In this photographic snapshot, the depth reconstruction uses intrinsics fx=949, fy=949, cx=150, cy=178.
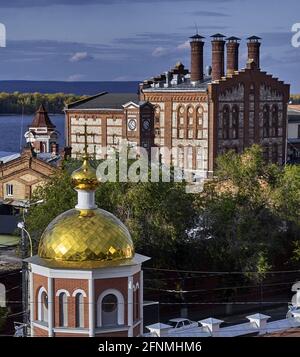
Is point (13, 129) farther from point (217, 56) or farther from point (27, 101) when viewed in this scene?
point (217, 56)

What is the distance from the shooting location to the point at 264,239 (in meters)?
30.3

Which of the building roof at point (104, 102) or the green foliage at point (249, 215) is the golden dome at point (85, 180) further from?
the building roof at point (104, 102)

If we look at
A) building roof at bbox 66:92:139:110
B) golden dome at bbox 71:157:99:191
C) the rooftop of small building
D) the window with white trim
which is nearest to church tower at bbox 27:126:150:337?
golden dome at bbox 71:157:99:191

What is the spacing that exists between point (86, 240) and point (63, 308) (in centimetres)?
121

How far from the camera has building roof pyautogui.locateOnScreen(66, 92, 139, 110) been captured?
52.3 m

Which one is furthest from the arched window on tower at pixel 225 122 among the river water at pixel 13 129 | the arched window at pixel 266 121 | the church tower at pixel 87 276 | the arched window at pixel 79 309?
the river water at pixel 13 129

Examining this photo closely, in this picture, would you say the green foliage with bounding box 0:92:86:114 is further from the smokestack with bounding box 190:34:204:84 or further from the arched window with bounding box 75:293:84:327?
the arched window with bounding box 75:293:84:327

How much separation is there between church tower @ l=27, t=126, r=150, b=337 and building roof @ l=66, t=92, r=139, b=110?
35.7m

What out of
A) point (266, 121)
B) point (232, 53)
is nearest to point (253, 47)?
point (232, 53)

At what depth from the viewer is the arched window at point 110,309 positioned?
15.5 m

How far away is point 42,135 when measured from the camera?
2050 inches
